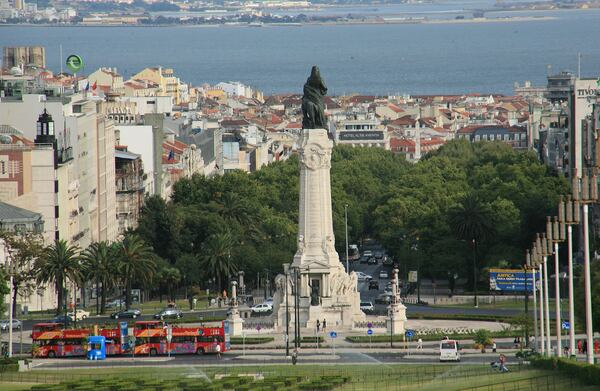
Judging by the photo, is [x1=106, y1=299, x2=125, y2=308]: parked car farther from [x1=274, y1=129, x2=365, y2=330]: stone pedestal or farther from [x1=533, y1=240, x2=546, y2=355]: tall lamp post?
[x1=533, y1=240, x2=546, y2=355]: tall lamp post

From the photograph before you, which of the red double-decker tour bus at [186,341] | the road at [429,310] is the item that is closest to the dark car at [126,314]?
the road at [429,310]

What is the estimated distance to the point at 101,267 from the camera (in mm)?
124875

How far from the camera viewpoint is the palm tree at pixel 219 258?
135125 millimetres

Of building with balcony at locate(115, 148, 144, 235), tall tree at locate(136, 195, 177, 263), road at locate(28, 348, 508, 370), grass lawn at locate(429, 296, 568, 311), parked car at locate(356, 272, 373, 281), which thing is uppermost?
building with balcony at locate(115, 148, 144, 235)

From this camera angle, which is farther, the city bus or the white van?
the city bus

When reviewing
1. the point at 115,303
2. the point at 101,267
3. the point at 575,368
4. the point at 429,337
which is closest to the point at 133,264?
the point at 101,267

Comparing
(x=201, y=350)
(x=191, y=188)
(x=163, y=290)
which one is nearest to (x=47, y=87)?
(x=191, y=188)

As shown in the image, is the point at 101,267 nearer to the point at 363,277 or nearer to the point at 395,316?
the point at 395,316

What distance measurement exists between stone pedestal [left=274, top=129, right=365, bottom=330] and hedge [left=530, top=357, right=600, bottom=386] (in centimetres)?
3624

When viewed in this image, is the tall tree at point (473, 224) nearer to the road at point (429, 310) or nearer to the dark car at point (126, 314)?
the road at point (429, 310)

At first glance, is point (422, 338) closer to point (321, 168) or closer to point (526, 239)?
point (321, 168)

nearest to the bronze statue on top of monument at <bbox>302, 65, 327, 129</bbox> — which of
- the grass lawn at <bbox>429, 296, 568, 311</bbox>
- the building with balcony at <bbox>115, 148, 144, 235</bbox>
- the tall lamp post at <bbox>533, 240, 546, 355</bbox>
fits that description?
the grass lawn at <bbox>429, 296, 568, 311</bbox>

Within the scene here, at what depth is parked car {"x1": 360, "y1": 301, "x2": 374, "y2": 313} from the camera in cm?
12000

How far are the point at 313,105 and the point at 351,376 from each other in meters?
34.2
